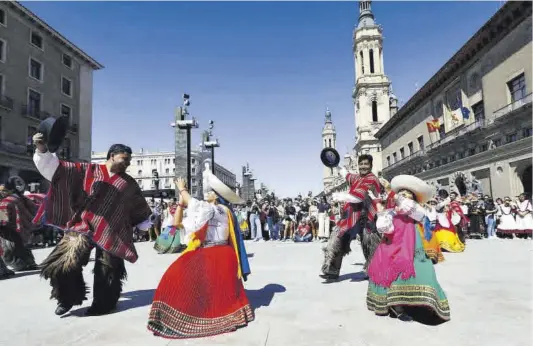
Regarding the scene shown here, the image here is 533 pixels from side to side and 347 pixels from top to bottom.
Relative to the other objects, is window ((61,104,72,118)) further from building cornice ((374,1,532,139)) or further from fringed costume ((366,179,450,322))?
building cornice ((374,1,532,139))

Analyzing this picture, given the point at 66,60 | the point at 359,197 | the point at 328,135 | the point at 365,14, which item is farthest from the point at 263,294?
the point at 328,135

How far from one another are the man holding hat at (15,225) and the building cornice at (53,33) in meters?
24.4

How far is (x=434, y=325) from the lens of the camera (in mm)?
3195

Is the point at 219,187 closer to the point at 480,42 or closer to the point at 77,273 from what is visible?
the point at 77,273

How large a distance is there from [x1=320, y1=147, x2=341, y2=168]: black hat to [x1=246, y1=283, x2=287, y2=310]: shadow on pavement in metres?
2.24

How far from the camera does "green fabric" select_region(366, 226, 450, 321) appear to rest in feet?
10.7

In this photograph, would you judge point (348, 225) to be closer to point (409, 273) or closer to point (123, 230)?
point (409, 273)

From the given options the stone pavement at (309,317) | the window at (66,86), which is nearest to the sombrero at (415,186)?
the stone pavement at (309,317)

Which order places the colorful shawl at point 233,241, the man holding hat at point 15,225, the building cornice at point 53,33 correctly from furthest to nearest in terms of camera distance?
the building cornice at point 53,33 → the man holding hat at point 15,225 → the colorful shawl at point 233,241

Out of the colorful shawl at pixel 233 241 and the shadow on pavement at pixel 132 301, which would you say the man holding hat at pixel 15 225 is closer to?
the shadow on pavement at pixel 132 301

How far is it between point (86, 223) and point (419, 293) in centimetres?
338

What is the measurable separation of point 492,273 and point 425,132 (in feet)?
113

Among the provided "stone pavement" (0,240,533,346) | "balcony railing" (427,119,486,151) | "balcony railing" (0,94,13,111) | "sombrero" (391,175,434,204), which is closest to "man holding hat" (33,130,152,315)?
"stone pavement" (0,240,533,346)

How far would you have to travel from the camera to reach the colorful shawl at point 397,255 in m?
3.42
